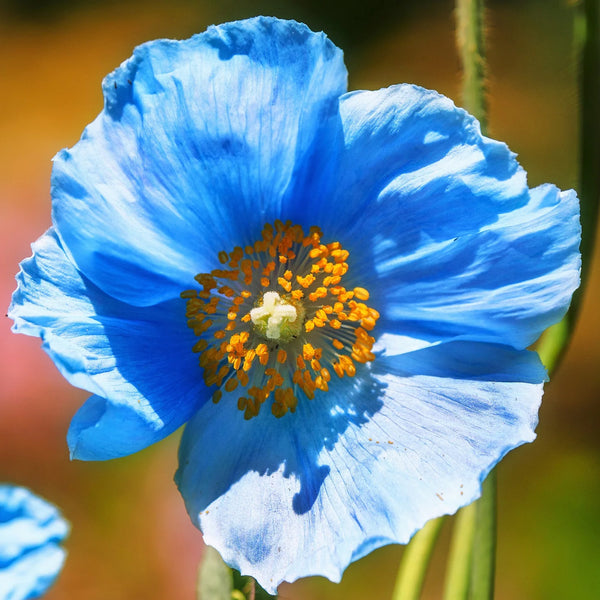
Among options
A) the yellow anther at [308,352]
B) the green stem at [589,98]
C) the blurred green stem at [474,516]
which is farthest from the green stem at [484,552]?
the green stem at [589,98]

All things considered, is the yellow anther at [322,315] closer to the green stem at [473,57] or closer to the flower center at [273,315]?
the flower center at [273,315]

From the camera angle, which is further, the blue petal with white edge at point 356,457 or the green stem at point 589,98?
the green stem at point 589,98

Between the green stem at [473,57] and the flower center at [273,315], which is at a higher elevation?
the green stem at [473,57]

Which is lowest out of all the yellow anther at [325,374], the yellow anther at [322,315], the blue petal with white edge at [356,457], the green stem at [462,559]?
the green stem at [462,559]

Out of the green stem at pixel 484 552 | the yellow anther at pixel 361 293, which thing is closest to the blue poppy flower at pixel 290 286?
the yellow anther at pixel 361 293

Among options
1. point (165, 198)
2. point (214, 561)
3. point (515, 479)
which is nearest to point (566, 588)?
point (515, 479)

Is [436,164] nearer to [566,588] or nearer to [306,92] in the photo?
[306,92]
